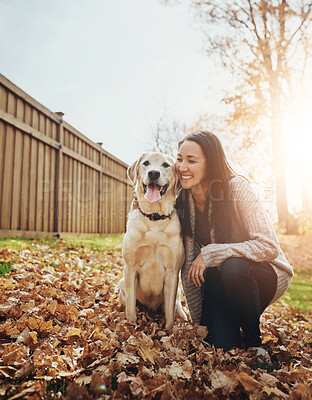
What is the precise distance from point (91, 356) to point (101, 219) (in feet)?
26.8

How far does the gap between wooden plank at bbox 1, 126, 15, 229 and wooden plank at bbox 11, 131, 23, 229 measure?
0.26ft

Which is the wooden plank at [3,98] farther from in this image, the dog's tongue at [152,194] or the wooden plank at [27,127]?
the dog's tongue at [152,194]

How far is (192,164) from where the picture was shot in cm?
249

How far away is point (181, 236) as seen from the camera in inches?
104

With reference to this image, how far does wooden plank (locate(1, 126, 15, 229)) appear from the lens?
516 centimetres

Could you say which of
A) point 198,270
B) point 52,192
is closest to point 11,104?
point 52,192

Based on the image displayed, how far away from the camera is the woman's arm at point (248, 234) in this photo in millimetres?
2229

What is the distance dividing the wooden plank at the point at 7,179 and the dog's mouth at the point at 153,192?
11.1 feet

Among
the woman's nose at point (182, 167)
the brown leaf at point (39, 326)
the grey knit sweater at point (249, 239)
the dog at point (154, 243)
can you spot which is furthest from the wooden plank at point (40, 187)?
the grey knit sweater at point (249, 239)

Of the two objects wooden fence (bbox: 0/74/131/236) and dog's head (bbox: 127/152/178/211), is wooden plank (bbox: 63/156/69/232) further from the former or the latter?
dog's head (bbox: 127/152/178/211)

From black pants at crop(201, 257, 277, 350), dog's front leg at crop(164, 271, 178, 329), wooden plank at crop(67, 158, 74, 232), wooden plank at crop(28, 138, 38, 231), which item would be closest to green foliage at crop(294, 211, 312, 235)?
wooden plank at crop(67, 158, 74, 232)

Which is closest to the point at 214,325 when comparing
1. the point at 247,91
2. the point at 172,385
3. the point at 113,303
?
the point at 172,385

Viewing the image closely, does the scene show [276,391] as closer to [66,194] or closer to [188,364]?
[188,364]

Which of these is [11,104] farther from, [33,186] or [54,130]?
[54,130]
